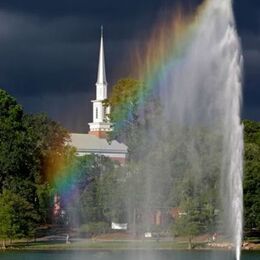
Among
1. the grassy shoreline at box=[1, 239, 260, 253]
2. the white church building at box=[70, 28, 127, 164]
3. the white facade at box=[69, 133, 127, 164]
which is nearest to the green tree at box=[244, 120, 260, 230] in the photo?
the grassy shoreline at box=[1, 239, 260, 253]

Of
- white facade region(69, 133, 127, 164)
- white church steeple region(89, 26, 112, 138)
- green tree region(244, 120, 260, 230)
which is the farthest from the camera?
white church steeple region(89, 26, 112, 138)

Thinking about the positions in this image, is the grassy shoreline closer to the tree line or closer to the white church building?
the tree line

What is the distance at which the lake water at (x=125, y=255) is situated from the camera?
5881 centimetres

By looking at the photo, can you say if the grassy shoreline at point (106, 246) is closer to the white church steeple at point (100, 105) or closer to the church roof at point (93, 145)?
the church roof at point (93, 145)

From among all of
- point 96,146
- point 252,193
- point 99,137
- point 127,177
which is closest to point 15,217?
point 127,177

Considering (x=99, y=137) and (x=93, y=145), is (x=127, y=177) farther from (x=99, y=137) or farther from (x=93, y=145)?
(x=99, y=137)

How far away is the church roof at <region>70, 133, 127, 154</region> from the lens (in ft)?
465

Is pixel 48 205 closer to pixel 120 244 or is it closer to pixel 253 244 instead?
pixel 120 244

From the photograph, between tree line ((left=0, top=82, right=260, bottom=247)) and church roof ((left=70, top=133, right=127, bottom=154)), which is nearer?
tree line ((left=0, top=82, right=260, bottom=247))

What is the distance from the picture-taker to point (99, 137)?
15112 cm

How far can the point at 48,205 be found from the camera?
8319 centimetres

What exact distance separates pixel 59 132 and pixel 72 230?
15577mm

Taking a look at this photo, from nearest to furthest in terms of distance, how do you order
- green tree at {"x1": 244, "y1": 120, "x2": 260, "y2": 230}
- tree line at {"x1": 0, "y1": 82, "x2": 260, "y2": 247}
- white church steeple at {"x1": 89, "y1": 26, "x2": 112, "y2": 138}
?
tree line at {"x1": 0, "y1": 82, "x2": 260, "y2": 247} < green tree at {"x1": 244, "y1": 120, "x2": 260, "y2": 230} < white church steeple at {"x1": 89, "y1": 26, "x2": 112, "y2": 138}

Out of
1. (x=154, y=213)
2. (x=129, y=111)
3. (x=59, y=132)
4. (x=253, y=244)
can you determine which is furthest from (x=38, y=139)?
(x=253, y=244)
